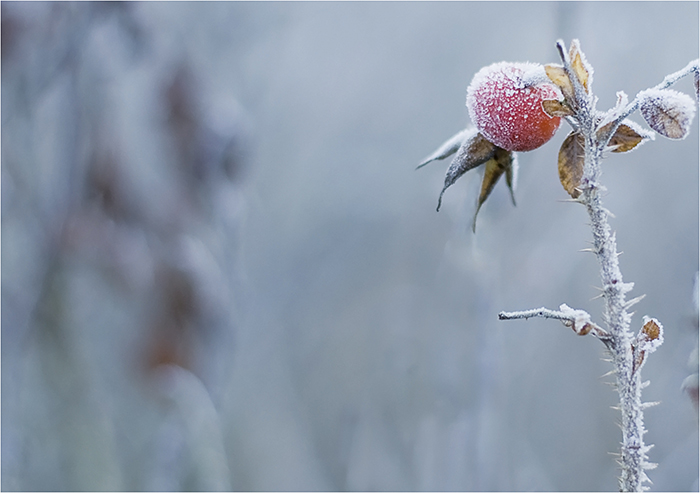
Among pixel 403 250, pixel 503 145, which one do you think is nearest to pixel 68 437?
pixel 403 250

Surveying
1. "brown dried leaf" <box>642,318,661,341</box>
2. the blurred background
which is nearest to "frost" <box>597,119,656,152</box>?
"brown dried leaf" <box>642,318,661,341</box>

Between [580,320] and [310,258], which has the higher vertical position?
[580,320]

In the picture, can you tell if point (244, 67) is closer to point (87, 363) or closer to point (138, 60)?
point (138, 60)

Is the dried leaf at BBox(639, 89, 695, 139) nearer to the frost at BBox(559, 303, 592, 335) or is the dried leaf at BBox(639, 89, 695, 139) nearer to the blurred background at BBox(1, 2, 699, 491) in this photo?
the frost at BBox(559, 303, 592, 335)

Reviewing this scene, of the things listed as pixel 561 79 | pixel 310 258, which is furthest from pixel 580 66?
pixel 310 258

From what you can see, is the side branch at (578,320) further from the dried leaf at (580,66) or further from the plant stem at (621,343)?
the dried leaf at (580,66)

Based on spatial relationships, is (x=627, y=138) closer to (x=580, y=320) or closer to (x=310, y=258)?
(x=580, y=320)
